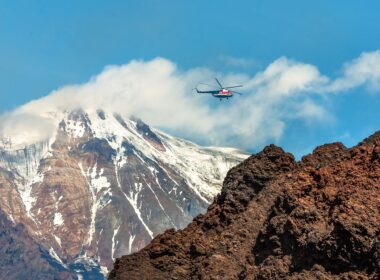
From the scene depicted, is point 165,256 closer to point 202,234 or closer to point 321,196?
point 202,234

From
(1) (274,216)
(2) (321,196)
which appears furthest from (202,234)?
(2) (321,196)

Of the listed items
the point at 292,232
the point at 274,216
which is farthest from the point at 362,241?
the point at 274,216

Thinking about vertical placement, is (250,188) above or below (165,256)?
above

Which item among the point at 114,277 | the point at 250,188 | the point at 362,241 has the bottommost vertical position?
the point at 362,241

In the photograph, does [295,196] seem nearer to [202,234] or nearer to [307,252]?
[307,252]

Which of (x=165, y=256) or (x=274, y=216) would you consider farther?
(x=165, y=256)

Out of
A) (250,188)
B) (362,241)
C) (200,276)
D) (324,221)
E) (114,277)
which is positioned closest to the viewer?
(362,241)

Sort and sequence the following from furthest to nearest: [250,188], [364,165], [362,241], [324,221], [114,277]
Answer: [250,188] → [114,277] → [364,165] → [324,221] → [362,241]
